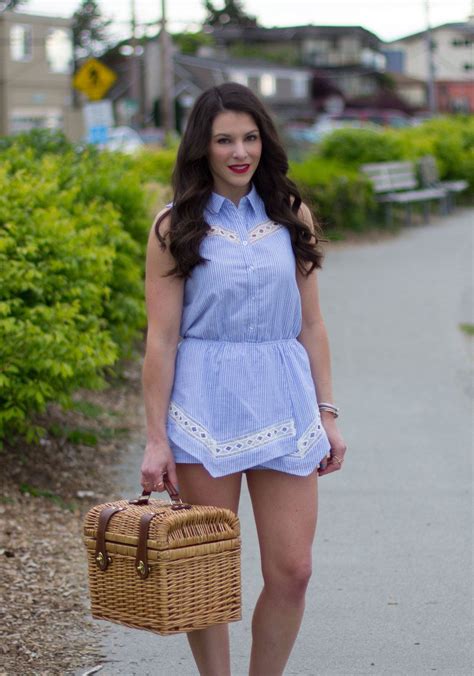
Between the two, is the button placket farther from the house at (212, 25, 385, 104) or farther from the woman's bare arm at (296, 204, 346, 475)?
the house at (212, 25, 385, 104)

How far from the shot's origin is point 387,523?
6.32 metres

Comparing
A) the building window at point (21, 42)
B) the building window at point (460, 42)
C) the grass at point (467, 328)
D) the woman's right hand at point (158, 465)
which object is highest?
the building window at point (460, 42)

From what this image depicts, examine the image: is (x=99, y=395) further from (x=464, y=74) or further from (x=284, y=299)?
(x=464, y=74)

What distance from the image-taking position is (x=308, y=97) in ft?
283

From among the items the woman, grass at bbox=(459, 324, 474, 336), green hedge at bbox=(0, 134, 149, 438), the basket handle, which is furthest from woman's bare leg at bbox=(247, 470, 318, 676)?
grass at bbox=(459, 324, 474, 336)

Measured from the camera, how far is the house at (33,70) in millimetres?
47781

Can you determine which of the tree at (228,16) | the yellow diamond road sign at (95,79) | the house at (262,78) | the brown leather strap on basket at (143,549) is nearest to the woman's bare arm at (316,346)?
the brown leather strap on basket at (143,549)

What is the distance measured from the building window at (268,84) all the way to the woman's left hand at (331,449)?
79.6 metres

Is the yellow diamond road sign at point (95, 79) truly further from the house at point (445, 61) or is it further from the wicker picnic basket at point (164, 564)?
the house at point (445, 61)

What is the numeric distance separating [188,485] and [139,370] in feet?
20.4

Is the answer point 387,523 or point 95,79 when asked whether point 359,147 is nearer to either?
point 95,79

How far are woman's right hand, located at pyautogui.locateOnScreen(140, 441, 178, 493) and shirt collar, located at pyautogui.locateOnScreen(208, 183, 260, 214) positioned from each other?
0.69 m

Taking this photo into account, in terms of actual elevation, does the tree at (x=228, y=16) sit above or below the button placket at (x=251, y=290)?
above

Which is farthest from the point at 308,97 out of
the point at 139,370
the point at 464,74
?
the point at 139,370
